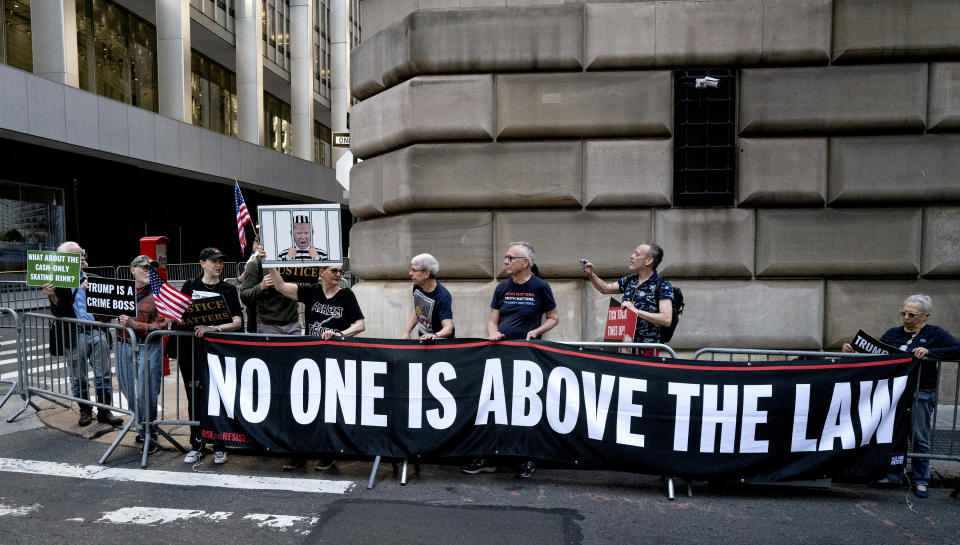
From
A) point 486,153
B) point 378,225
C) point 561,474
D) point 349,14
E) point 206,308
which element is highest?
point 349,14

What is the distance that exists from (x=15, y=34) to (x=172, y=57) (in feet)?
19.0

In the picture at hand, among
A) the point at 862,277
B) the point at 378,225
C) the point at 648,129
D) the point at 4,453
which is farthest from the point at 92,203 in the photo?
the point at 862,277

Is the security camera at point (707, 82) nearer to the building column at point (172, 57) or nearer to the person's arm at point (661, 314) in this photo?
the person's arm at point (661, 314)

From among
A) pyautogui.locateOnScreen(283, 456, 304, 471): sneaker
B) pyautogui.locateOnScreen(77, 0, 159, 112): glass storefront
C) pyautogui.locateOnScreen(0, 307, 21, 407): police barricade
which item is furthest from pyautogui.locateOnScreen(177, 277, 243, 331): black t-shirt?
pyautogui.locateOnScreen(77, 0, 159, 112): glass storefront

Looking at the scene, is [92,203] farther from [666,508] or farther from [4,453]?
[666,508]

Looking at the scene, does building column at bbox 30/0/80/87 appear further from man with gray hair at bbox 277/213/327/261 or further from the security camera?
the security camera

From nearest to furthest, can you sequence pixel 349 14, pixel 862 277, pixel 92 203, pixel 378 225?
1. pixel 862 277
2. pixel 378 225
3. pixel 92 203
4. pixel 349 14

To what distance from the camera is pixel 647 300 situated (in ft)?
18.7

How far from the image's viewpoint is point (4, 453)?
5734 millimetres

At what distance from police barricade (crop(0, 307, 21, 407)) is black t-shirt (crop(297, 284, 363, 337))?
12.7 feet

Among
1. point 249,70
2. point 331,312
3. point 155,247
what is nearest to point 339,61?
point 249,70

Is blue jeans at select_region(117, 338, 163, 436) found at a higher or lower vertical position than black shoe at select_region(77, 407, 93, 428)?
higher

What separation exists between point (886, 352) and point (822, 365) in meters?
0.67

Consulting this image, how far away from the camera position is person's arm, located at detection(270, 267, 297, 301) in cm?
594
